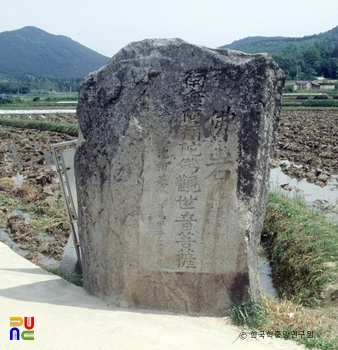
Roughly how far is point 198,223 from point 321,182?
8.73m

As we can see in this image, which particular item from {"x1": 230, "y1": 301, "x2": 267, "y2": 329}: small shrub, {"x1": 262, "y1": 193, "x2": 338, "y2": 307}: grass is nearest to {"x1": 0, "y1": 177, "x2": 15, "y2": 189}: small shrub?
{"x1": 262, "y1": 193, "x2": 338, "y2": 307}: grass

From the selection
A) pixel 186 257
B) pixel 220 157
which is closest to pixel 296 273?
pixel 186 257

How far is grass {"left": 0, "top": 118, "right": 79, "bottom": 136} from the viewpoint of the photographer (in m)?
25.1

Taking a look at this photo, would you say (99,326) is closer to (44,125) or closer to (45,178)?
(45,178)

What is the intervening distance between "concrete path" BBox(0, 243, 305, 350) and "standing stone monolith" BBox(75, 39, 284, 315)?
0.92 feet

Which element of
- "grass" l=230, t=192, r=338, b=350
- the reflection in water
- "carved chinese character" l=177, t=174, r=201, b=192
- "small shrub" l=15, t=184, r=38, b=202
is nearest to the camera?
"grass" l=230, t=192, r=338, b=350

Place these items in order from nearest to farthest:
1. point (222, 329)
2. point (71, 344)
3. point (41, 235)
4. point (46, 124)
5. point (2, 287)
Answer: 1. point (71, 344)
2. point (222, 329)
3. point (2, 287)
4. point (41, 235)
5. point (46, 124)

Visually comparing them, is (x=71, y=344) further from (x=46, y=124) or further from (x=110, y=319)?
(x=46, y=124)

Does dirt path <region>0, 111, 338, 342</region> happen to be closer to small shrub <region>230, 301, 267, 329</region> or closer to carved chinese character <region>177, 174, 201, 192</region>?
small shrub <region>230, 301, 267, 329</region>

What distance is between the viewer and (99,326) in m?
4.59

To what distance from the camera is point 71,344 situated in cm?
423

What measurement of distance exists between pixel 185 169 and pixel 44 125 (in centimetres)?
2450

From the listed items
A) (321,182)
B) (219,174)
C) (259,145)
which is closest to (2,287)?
(219,174)

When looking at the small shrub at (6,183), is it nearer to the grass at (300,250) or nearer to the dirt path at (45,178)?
the dirt path at (45,178)
